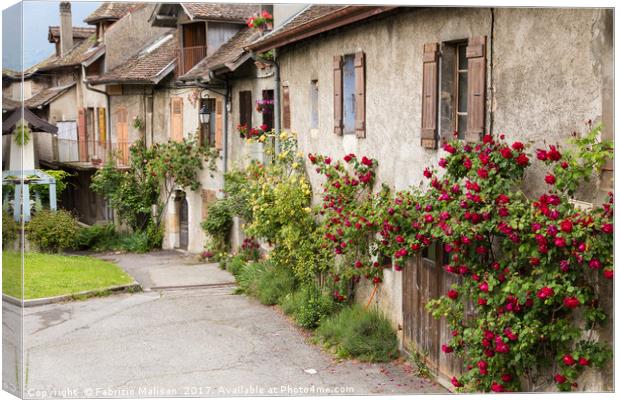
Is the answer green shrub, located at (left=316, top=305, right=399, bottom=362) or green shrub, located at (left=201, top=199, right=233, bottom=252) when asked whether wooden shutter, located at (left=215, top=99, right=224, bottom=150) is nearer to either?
green shrub, located at (left=201, top=199, right=233, bottom=252)

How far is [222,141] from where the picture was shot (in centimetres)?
1802

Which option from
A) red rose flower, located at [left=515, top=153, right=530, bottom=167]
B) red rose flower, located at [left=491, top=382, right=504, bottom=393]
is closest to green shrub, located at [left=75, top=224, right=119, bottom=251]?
red rose flower, located at [left=491, top=382, right=504, bottom=393]

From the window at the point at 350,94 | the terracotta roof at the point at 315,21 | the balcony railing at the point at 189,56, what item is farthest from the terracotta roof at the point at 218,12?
the window at the point at 350,94

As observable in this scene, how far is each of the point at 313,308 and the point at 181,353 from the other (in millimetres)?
2129

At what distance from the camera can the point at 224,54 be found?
58.3 feet

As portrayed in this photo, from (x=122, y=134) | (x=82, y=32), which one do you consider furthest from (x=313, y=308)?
(x=82, y=32)

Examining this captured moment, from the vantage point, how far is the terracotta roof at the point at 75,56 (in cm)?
2150

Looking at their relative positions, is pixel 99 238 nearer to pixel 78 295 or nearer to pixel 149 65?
pixel 78 295

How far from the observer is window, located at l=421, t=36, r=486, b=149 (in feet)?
28.7

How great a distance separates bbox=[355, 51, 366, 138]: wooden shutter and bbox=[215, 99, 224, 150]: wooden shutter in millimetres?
7188

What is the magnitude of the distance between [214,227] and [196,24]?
445cm

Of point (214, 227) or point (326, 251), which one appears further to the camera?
point (214, 227)

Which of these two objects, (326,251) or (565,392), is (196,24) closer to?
(326,251)

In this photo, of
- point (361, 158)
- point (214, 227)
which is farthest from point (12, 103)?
point (214, 227)
